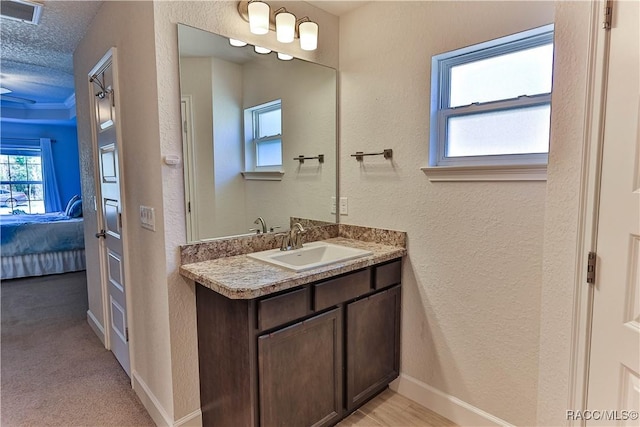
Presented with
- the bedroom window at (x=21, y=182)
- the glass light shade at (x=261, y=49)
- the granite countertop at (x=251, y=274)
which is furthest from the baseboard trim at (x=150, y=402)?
the bedroom window at (x=21, y=182)

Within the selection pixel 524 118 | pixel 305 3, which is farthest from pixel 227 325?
pixel 305 3

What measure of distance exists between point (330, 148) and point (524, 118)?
45.4 inches

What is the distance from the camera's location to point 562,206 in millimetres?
1257

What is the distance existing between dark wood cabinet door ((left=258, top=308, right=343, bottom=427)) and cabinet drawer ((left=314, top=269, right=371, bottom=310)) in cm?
6

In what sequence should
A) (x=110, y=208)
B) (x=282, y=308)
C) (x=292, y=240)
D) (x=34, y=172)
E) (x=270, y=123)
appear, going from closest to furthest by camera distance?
1. (x=282, y=308)
2. (x=292, y=240)
3. (x=270, y=123)
4. (x=110, y=208)
5. (x=34, y=172)

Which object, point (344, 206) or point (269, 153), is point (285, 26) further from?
point (344, 206)

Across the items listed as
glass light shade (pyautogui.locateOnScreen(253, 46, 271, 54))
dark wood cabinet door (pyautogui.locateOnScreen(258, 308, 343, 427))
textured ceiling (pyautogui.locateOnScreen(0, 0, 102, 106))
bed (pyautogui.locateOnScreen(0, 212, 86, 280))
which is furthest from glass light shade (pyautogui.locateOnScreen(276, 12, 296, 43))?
bed (pyautogui.locateOnScreen(0, 212, 86, 280))

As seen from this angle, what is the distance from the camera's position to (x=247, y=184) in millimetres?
2102

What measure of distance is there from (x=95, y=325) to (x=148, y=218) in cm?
190

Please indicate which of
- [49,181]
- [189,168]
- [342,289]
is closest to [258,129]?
[189,168]

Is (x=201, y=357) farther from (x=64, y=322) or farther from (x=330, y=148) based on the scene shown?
(x=64, y=322)

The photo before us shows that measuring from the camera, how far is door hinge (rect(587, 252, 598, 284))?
117cm


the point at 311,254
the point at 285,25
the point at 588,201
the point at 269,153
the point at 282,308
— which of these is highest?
the point at 285,25

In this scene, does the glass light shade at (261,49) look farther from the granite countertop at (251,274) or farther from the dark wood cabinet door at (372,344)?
the dark wood cabinet door at (372,344)
